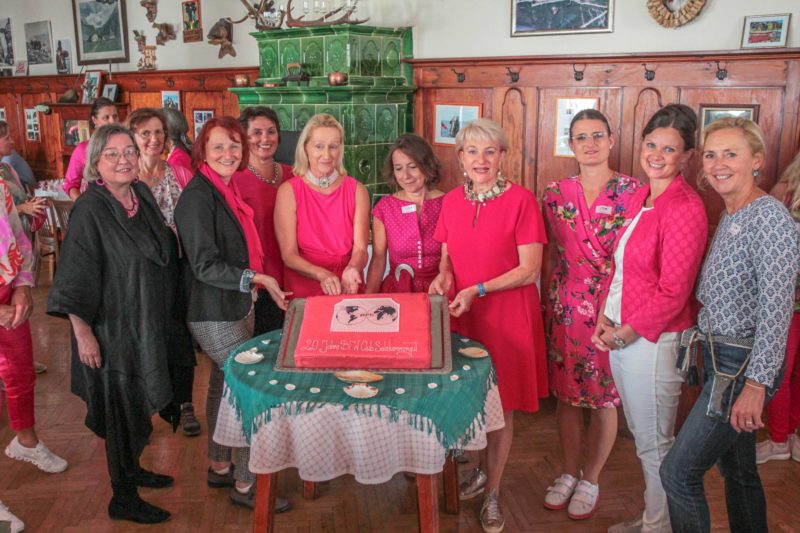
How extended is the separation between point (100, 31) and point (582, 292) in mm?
8058

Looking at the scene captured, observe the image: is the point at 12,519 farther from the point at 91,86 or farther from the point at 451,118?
the point at 91,86

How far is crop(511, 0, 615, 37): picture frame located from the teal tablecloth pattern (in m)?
3.56

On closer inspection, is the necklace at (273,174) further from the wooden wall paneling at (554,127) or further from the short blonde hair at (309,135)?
the wooden wall paneling at (554,127)

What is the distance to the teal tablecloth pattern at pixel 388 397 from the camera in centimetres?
218

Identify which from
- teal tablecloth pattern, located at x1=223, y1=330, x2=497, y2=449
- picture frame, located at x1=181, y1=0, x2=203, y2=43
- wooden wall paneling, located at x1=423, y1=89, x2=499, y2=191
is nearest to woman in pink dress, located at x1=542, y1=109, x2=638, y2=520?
teal tablecloth pattern, located at x1=223, y1=330, x2=497, y2=449

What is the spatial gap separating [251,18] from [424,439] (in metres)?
5.96

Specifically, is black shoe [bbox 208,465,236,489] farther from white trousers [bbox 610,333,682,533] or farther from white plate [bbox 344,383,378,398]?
white trousers [bbox 610,333,682,533]

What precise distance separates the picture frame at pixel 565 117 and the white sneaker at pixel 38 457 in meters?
4.01

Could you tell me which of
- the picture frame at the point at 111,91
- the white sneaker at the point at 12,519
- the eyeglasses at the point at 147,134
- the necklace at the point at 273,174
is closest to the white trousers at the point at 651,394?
the necklace at the point at 273,174

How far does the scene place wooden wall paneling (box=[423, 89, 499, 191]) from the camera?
19.0 feet

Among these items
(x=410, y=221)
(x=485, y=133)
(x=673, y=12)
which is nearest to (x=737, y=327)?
(x=485, y=133)

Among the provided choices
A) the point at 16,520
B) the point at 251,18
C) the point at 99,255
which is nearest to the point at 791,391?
the point at 99,255

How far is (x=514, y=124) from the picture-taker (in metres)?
5.63

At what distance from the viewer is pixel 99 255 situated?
2.75 m
